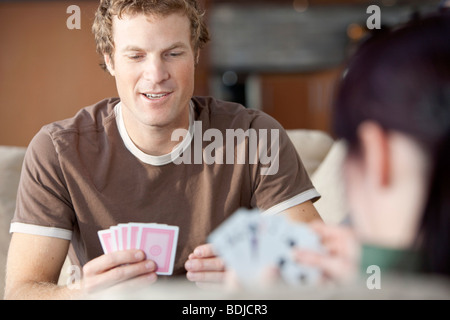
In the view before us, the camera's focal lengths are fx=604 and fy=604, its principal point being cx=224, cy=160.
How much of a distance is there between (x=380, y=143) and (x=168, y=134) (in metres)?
0.81

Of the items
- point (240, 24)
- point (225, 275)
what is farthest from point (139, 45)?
point (240, 24)

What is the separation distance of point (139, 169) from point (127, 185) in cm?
4

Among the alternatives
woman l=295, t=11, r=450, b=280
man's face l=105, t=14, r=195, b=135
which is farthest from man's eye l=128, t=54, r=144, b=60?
woman l=295, t=11, r=450, b=280

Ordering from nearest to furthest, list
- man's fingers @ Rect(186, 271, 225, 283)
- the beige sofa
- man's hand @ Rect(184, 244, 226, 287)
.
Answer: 1. man's fingers @ Rect(186, 271, 225, 283)
2. man's hand @ Rect(184, 244, 226, 287)
3. the beige sofa

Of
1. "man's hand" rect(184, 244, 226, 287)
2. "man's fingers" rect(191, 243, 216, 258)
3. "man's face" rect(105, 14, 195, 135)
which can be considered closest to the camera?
"man's hand" rect(184, 244, 226, 287)

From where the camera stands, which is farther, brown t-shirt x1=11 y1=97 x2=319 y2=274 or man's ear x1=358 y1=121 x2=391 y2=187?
brown t-shirt x1=11 y1=97 x2=319 y2=274

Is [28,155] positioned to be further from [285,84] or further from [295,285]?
[285,84]

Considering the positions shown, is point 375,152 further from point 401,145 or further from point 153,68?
point 153,68

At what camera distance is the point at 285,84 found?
775 cm

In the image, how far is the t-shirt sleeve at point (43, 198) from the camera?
1.18 meters

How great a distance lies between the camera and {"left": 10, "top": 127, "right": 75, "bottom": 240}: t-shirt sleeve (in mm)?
1176

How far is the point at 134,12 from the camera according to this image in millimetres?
1126

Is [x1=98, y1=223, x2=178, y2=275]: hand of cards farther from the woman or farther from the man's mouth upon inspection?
the woman

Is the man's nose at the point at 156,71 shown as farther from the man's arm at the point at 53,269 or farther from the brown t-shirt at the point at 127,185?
the man's arm at the point at 53,269
